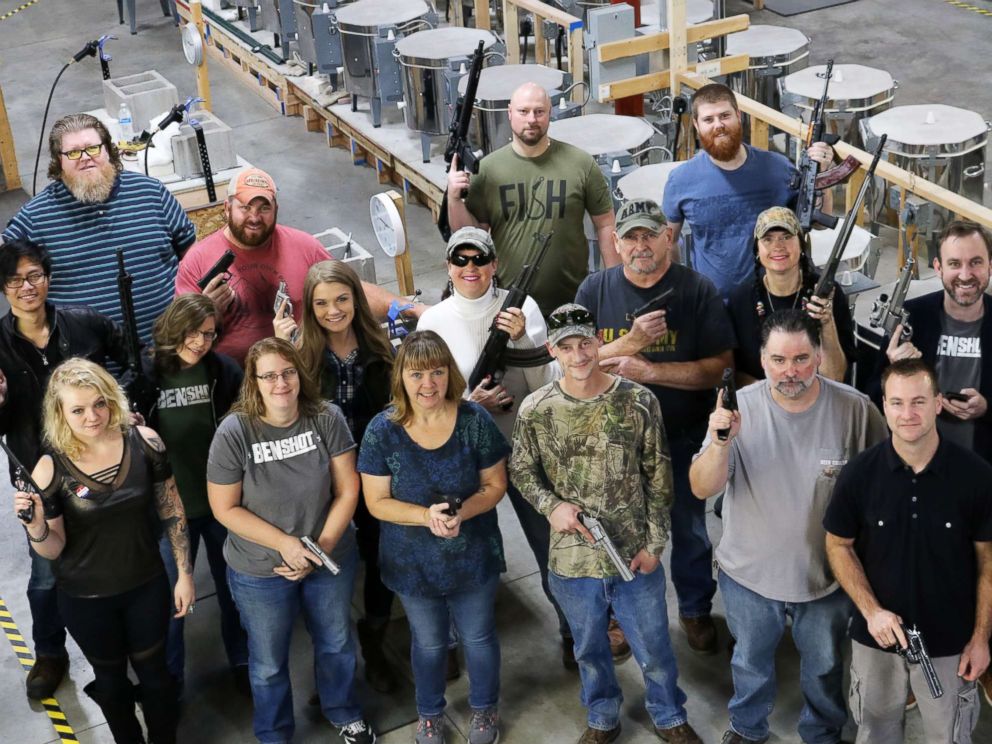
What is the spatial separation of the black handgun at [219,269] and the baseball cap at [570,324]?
Answer: 1.38 metres

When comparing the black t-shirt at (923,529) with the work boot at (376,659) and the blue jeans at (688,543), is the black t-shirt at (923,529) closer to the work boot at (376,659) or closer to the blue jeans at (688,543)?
the blue jeans at (688,543)

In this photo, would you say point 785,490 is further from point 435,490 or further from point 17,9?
point 17,9

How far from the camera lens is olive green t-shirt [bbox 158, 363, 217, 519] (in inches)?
192

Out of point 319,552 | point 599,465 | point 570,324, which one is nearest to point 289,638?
point 319,552

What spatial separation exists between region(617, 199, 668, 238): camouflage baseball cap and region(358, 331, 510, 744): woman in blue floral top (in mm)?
812

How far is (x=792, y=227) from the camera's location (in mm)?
4645

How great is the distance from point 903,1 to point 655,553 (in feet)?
34.0

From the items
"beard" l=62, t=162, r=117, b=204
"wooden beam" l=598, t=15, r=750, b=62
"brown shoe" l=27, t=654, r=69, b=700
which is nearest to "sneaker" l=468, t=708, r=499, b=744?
"brown shoe" l=27, t=654, r=69, b=700

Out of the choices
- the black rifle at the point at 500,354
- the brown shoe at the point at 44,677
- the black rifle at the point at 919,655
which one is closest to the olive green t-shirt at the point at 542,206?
the black rifle at the point at 500,354

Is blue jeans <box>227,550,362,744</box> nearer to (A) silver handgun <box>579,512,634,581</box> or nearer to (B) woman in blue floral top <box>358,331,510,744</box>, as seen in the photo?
(B) woman in blue floral top <box>358,331,510,744</box>

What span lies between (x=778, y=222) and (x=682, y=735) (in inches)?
71.6

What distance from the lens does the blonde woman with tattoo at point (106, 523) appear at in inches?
174

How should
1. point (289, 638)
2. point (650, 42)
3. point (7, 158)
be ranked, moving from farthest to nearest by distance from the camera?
point (7, 158) → point (650, 42) → point (289, 638)

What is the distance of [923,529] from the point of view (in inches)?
159
